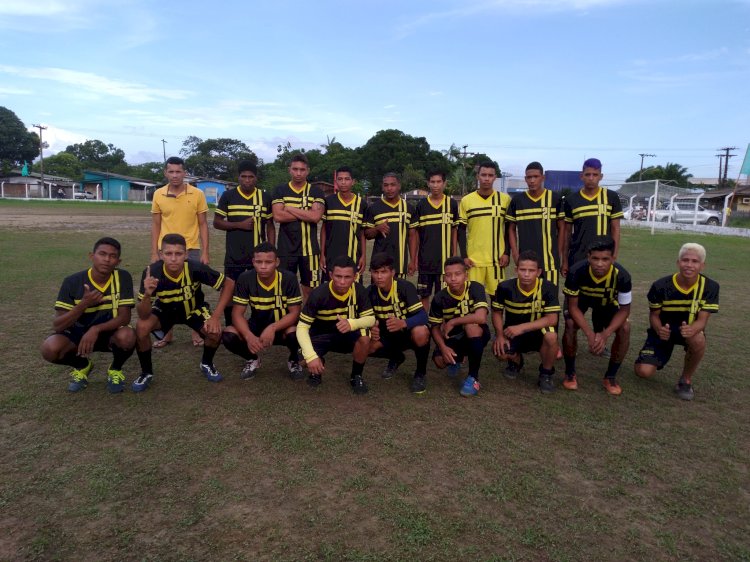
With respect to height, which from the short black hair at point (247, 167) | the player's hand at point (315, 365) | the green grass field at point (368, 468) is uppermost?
the short black hair at point (247, 167)

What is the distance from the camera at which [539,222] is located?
568 cm

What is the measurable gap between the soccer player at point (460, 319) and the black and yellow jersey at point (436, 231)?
2.88 feet

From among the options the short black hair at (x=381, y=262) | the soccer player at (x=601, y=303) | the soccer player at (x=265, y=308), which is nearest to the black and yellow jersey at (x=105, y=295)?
the soccer player at (x=265, y=308)

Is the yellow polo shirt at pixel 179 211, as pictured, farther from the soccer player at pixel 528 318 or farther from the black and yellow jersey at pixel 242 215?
the soccer player at pixel 528 318

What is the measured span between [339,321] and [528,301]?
1750 millimetres

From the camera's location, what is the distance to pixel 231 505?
9.59 ft

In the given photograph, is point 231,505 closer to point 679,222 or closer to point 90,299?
point 90,299

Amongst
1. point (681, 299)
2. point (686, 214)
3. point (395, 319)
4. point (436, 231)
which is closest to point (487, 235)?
point (436, 231)

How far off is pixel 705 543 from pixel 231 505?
2.44 meters

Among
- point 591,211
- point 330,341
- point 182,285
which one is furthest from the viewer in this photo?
point 591,211

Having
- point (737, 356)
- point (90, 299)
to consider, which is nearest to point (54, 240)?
point (90, 299)

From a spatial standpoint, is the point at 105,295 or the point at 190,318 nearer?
the point at 105,295

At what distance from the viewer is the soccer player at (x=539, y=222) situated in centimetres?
568

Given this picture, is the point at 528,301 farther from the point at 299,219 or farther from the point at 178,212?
the point at 178,212
